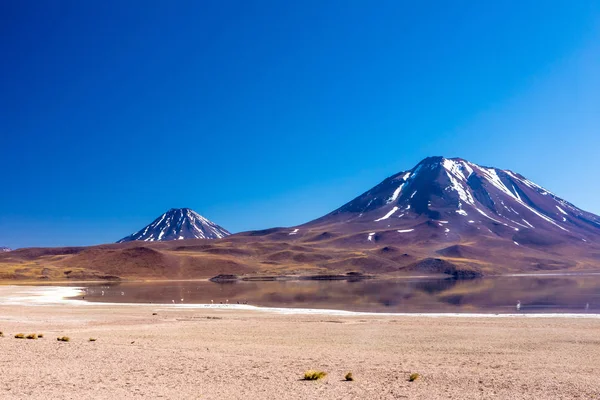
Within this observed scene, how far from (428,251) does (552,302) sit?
132 meters

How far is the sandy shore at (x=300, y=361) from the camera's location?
12492mm

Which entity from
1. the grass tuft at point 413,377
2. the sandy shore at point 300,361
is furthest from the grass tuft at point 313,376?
the grass tuft at point 413,377

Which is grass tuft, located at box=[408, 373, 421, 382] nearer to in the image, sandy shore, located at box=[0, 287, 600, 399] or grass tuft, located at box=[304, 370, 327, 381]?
sandy shore, located at box=[0, 287, 600, 399]

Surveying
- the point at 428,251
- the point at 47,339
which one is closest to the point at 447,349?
the point at 47,339

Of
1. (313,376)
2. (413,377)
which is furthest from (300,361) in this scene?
(413,377)

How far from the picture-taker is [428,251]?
573 feet

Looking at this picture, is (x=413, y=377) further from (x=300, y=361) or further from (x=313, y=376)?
(x=300, y=361)

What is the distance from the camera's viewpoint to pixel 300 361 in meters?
16.5

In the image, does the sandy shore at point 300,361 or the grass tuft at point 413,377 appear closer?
the sandy shore at point 300,361

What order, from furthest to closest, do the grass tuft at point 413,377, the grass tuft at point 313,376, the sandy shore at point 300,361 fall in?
1. the grass tuft at point 313,376
2. the grass tuft at point 413,377
3. the sandy shore at point 300,361

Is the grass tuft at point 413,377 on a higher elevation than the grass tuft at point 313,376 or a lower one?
lower

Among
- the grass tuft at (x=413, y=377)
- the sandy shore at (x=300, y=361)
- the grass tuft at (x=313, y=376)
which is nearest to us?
the sandy shore at (x=300, y=361)

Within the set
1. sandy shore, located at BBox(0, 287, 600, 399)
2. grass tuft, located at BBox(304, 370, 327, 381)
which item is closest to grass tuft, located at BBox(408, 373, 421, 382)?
sandy shore, located at BBox(0, 287, 600, 399)

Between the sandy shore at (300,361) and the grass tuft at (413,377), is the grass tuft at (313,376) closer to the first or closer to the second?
the sandy shore at (300,361)
